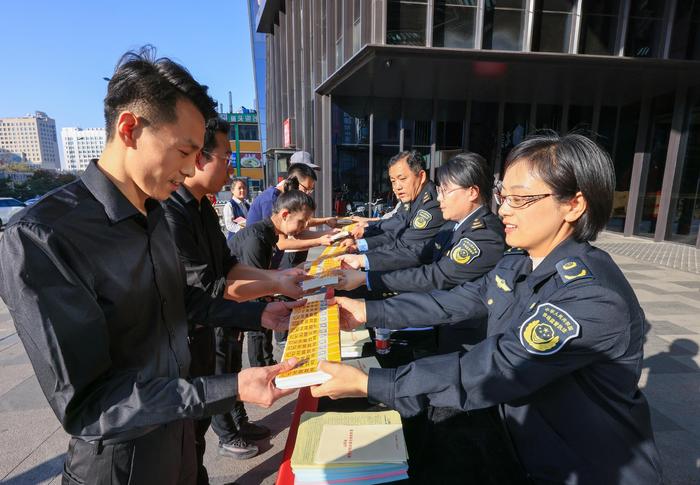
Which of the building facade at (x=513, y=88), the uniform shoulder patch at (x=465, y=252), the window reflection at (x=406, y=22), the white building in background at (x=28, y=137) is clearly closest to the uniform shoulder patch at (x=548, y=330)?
the uniform shoulder patch at (x=465, y=252)

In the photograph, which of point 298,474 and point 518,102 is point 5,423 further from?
point 518,102

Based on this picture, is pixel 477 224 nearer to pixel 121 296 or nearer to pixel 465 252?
pixel 465 252

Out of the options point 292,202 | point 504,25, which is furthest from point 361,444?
point 504,25

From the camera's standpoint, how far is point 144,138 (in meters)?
1.13

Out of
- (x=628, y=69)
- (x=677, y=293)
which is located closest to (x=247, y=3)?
(x=628, y=69)

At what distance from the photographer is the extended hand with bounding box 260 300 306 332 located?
Result: 1.84 meters

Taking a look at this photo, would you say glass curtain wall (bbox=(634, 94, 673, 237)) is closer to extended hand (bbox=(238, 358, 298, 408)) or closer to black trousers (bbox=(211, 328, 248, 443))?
black trousers (bbox=(211, 328, 248, 443))

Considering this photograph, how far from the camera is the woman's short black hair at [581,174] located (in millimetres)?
1245

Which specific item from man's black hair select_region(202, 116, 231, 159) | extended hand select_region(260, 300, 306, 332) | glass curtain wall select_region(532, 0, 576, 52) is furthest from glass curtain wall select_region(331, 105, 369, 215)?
extended hand select_region(260, 300, 306, 332)

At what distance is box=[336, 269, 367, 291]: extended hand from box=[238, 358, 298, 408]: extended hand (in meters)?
1.22

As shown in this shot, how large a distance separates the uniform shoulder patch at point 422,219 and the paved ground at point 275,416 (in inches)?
77.6

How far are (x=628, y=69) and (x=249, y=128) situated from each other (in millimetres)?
40538

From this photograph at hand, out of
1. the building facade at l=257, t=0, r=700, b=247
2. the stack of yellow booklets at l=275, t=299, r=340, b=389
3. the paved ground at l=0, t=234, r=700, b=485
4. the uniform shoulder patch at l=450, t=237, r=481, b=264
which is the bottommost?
the paved ground at l=0, t=234, r=700, b=485

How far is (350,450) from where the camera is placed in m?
1.25
